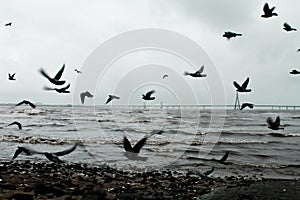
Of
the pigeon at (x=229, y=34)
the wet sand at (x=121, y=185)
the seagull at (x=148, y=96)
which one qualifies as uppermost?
the pigeon at (x=229, y=34)

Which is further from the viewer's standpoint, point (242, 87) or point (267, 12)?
point (242, 87)

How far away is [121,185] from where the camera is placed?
1344cm

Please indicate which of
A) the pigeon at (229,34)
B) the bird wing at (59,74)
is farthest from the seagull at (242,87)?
the bird wing at (59,74)

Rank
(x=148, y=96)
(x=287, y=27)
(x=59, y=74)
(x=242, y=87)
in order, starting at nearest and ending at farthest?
(x=59, y=74) → (x=287, y=27) → (x=242, y=87) → (x=148, y=96)

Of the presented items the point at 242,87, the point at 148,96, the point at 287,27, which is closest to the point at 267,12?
the point at 287,27

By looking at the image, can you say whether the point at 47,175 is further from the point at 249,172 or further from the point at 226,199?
the point at 249,172

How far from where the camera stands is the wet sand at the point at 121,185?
11.5m

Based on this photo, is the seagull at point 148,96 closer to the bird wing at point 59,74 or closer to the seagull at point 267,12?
the bird wing at point 59,74

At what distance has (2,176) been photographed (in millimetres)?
13969

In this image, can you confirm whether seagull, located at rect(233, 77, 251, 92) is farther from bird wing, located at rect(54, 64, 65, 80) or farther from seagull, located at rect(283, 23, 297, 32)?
bird wing, located at rect(54, 64, 65, 80)

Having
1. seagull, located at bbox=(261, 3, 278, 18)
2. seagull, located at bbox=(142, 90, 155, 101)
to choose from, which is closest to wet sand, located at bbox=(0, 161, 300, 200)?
seagull, located at bbox=(142, 90, 155, 101)

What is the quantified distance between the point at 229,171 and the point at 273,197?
24.1ft

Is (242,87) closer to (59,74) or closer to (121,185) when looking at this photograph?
(121,185)

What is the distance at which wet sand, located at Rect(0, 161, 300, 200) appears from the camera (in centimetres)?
A: 1148
